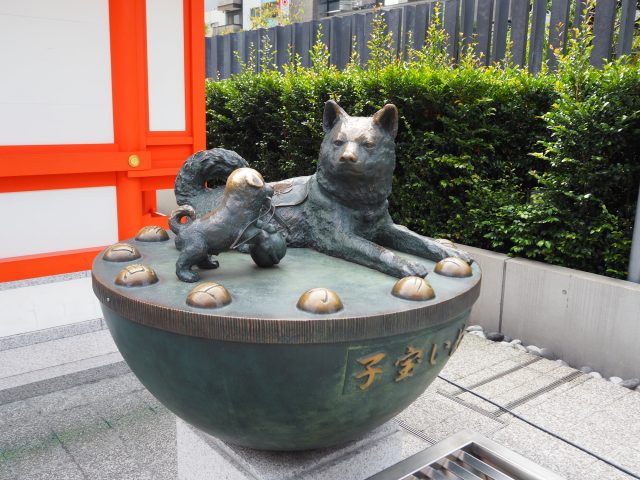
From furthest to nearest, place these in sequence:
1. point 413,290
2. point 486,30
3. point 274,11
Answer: point 274,11 → point 486,30 → point 413,290

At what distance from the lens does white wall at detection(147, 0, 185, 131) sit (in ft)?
14.4

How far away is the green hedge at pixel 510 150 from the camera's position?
14.2ft

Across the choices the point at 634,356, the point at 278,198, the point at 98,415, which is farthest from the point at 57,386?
the point at 634,356

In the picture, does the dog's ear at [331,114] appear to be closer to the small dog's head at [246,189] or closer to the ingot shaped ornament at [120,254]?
the small dog's head at [246,189]

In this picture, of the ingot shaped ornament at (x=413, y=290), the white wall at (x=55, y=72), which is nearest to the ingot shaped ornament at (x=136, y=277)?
the ingot shaped ornament at (x=413, y=290)

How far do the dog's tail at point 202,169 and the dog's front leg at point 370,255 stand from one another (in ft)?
1.73

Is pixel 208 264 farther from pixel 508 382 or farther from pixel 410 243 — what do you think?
pixel 508 382

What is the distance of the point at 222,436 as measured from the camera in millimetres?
2113

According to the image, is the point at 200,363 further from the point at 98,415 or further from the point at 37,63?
the point at 37,63

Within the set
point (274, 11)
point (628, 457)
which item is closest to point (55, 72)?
point (628, 457)

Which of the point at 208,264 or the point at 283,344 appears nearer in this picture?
the point at 283,344

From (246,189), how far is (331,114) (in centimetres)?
53

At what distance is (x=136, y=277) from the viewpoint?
200 centimetres

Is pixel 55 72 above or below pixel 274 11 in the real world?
below
